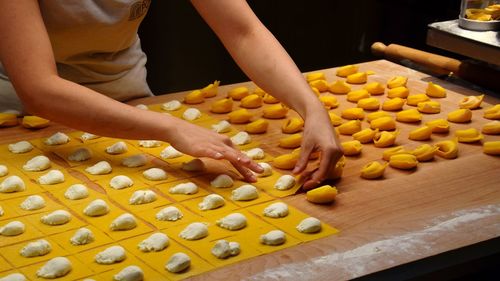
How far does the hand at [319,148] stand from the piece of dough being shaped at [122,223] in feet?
1.38

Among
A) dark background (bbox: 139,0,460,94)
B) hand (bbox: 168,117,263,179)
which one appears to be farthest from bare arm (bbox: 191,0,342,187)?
dark background (bbox: 139,0,460,94)

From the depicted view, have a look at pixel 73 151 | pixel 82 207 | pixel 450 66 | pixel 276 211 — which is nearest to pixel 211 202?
pixel 276 211

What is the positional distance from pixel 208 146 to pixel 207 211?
19 cm

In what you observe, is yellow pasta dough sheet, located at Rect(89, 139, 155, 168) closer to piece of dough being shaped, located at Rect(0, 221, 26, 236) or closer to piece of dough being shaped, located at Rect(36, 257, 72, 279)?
piece of dough being shaped, located at Rect(0, 221, 26, 236)

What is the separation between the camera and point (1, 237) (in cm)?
162

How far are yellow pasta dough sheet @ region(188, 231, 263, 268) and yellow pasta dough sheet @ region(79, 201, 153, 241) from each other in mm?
136

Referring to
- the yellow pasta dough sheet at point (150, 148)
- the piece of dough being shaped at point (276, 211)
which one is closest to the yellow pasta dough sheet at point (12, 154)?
the yellow pasta dough sheet at point (150, 148)

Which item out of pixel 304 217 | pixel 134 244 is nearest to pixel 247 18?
pixel 304 217

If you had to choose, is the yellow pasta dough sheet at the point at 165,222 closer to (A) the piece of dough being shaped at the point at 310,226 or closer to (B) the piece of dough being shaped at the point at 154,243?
(B) the piece of dough being shaped at the point at 154,243

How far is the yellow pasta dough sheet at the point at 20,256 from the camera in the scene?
1.53 metres

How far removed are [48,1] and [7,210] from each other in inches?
23.9

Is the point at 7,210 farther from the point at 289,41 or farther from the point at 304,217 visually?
the point at 289,41

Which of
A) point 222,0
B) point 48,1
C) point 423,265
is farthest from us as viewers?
point 222,0

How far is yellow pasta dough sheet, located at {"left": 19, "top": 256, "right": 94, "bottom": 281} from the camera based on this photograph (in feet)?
4.85
